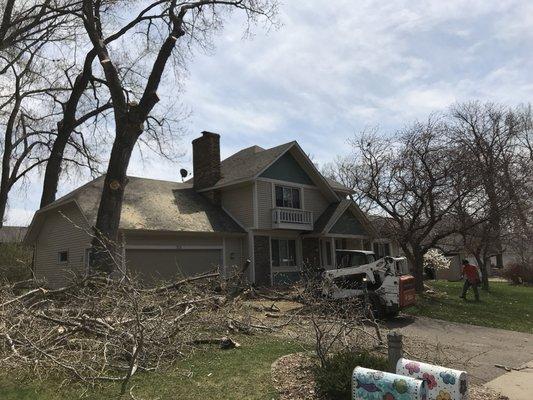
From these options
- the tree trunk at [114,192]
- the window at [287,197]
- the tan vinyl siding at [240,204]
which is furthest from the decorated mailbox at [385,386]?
the window at [287,197]

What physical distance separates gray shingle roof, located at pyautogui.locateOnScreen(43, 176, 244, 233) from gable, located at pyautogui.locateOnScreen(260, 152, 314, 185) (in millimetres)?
3068

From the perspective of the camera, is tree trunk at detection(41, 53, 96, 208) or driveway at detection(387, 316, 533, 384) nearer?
driveway at detection(387, 316, 533, 384)

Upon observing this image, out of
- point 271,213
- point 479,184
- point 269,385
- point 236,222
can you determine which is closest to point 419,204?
point 479,184

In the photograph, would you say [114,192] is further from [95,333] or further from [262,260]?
[262,260]

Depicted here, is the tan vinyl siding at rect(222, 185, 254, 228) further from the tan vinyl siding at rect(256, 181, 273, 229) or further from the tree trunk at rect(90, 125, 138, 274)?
the tree trunk at rect(90, 125, 138, 274)

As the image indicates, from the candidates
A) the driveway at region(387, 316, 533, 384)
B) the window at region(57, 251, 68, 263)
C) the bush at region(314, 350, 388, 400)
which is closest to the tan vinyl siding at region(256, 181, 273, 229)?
the window at region(57, 251, 68, 263)

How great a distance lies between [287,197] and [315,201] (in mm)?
2243

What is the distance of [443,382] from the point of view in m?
5.04

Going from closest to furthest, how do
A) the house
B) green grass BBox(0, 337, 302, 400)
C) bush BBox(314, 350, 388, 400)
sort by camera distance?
bush BBox(314, 350, 388, 400), green grass BBox(0, 337, 302, 400), the house

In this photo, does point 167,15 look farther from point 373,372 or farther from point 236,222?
point 373,372

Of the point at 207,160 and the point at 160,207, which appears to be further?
the point at 207,160

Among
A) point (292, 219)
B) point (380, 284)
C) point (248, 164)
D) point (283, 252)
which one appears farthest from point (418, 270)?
point (248, 164)

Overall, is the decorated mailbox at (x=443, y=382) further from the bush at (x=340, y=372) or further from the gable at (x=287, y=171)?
the gable at (x=287, y=171)

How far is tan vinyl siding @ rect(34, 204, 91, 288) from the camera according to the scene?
66.9 feet
